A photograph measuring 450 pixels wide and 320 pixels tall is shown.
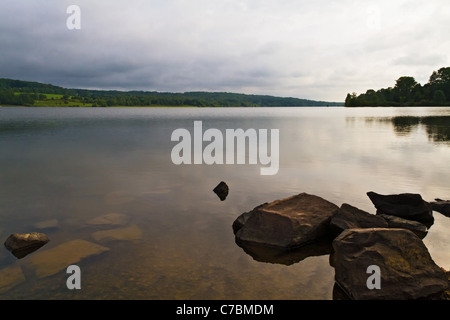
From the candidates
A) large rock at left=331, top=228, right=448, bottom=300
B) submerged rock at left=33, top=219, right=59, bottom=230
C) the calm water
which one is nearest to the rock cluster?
large rock at left=331, top=228, right=448, bottom=300

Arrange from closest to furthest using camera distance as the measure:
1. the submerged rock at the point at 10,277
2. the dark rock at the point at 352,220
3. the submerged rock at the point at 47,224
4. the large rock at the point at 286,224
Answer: the submerged rock at the point at 10,277 < the large rock at the point at 286,224 < the dark rock at the point at 352,220 < the submerged rock at the point at 47,224

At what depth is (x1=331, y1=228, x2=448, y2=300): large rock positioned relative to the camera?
834cm

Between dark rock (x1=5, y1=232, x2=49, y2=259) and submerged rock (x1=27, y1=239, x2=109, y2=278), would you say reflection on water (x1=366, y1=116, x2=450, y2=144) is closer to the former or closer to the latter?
submerged rock (x1=27, y1=239, x2=109, y2=278)

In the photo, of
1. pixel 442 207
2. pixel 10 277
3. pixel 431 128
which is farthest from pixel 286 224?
pixel 431 128

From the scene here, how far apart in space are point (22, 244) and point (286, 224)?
975 cm

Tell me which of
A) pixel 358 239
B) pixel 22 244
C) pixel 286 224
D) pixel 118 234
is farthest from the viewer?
pixel 118 234

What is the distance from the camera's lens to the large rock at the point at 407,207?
14367mm

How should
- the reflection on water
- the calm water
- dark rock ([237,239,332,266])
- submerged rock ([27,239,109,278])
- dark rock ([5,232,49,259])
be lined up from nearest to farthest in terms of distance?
the calm water → submerged rock ([27,239,109,278]) → dark rock ([237,239,332,266]) → dark rock ([5,232,49,259]) → the reflection on water

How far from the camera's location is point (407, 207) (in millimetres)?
A: 14719

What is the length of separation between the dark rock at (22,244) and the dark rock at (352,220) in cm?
1132

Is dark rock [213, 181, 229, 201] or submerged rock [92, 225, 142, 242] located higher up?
dark rock [213, 181, 229, 201]

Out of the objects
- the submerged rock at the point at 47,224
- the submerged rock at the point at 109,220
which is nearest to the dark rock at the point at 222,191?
the submerged rock at the point at 109,220

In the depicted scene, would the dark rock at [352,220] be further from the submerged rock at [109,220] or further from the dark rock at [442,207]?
the submerged rock at [109,220]

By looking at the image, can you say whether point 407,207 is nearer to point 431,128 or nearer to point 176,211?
point 176,211
